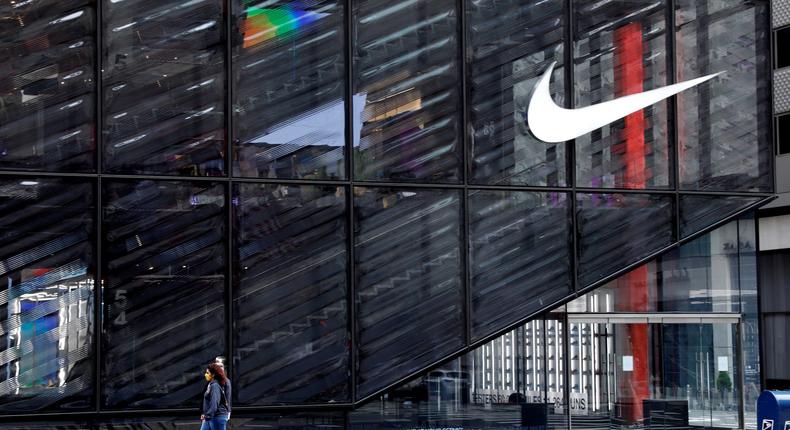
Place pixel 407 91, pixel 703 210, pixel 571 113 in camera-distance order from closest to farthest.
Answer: pixel 407 91, pixel 571 113, pixel 703 210

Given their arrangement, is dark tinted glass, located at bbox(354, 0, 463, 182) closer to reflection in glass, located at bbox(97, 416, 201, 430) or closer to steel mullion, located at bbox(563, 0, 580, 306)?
steel mullion, located at bbox(563, 0, 580, 306)

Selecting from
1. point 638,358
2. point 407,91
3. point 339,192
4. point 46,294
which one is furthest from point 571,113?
point 46,294

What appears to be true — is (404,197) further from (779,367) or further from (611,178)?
(779,367)

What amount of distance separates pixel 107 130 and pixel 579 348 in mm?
9557

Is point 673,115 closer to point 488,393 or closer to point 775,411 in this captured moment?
point 488,393

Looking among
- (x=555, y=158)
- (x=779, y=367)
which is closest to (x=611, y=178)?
(x=555, y=158)

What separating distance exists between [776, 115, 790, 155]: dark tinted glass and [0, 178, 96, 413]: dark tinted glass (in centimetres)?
2751

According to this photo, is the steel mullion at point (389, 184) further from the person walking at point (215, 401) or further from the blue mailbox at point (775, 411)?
the blue mailbox at point (775, 411)

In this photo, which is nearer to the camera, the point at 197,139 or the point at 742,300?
the point at 197,139

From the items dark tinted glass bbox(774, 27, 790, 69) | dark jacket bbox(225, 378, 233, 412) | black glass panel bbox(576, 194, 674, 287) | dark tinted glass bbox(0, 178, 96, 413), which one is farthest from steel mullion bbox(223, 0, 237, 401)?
dark tinted glass bbox(774, 27, 790, 69)

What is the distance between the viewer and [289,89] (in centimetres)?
1967

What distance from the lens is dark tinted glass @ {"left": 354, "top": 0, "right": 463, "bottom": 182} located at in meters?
20.2

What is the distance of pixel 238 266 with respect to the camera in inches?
754

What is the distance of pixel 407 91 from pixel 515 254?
10.1 ft
